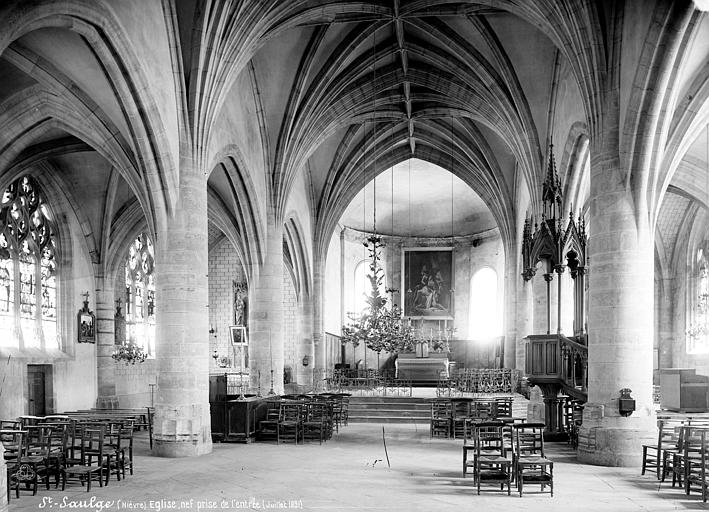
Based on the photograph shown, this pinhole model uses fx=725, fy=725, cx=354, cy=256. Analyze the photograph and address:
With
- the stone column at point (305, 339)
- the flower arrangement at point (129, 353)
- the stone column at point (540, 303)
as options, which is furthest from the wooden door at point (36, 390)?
the stone column at point (540, 303)

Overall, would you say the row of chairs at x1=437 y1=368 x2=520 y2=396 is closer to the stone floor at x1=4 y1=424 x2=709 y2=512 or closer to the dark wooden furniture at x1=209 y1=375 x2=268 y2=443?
the dark wooden furniture at x1=209 y1=375 x2=268 y2=443

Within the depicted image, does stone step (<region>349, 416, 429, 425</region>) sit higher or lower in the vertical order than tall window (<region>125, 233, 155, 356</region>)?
lower

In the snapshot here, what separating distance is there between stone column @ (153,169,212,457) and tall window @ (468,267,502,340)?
76.8 ft

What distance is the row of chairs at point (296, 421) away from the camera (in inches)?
641

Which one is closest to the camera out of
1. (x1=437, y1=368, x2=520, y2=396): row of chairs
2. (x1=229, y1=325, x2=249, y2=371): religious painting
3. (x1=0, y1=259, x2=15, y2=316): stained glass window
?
(x1=0, y1=259, x2=15, y2=316): stained glass window

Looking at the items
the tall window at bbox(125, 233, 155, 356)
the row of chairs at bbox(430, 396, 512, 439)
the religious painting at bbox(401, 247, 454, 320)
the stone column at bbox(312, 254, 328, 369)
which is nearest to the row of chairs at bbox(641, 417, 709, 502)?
the row of chairs at bbox(430, 396, 512, 439)

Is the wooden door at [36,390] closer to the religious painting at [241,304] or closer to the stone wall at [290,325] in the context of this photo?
the religious painting at [241,304]

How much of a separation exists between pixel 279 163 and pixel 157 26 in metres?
8.20

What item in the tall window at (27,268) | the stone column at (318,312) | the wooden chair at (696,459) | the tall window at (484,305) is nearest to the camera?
the wooden chair at (696,459)

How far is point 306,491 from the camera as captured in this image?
1023 cm

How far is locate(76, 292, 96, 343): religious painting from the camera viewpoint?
22781 mm

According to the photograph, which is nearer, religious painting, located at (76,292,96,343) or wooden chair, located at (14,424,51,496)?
wooden chair, located at (14,424,51,496)

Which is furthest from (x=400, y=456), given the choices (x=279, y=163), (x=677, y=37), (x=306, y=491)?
(x=279, y=163)

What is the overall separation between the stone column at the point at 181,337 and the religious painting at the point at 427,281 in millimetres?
23211
